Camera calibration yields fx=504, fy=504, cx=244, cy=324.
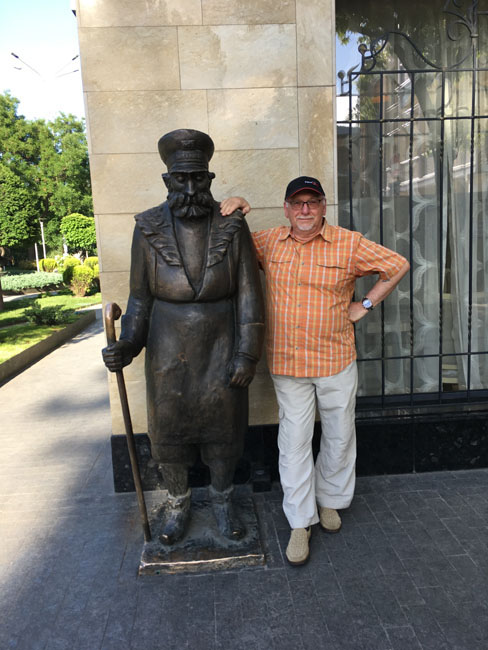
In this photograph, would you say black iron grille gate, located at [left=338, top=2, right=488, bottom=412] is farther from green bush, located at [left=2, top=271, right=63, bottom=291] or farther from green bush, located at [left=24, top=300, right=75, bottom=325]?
green bush, located at [left=2, top=271, right=63, bottom=291]

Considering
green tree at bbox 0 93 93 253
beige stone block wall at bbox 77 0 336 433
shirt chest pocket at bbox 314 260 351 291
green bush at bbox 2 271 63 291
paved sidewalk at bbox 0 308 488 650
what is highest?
green tree at bbox 0 93 93 253

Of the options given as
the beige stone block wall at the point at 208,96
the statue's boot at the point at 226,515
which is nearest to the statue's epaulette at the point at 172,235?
the beige stone block wall at the point at 208,96

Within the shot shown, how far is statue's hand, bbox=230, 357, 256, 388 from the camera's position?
2852mm

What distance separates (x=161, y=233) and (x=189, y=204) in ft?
0.78

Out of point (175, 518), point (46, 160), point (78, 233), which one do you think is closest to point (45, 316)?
point (175, 518)

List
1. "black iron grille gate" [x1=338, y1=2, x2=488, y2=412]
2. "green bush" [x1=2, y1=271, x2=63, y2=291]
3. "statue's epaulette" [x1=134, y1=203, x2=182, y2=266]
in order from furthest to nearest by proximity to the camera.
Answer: "green bush" [x1=2, y1=271, x2=63, y2=291], "black iron grille gate" [x1=338, y1=2, x2=488, y2=412], "statue's epaulette" [x1=134, y1=203, x2=182, y2=266]

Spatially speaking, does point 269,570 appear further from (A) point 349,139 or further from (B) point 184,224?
(A) point 349,139

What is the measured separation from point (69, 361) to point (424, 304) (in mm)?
6923

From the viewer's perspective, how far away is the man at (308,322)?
3016 millimetres

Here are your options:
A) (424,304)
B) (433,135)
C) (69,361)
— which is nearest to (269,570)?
(424,304)

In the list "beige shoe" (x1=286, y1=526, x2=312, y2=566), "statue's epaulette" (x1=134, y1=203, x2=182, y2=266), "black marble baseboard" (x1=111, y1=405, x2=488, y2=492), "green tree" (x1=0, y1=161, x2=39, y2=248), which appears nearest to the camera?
"statue's epaulette" (x1=134, y1=203, x2=182, y2=266)

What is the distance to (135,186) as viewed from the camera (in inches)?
143

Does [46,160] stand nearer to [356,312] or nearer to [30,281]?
[30,281]

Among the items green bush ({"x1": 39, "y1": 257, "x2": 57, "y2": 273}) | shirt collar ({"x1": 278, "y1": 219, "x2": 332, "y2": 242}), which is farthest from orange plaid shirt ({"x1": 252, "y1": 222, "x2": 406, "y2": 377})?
green bush ({"x1": 39, "y1": 257, "x2": 57, "y2": 273})
